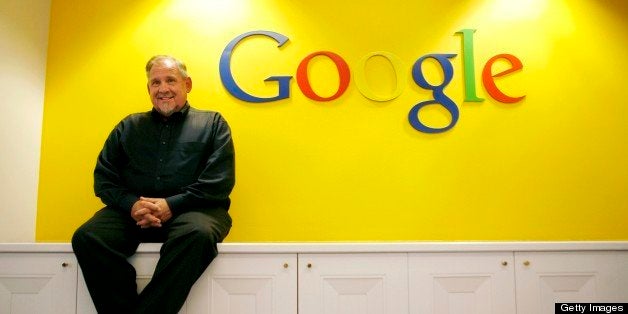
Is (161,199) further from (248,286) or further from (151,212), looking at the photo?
(248,286)

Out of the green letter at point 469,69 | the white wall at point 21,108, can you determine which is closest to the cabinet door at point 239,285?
the white wall at point 21,108

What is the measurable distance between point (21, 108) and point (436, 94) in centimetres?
244

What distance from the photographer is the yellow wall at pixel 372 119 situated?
126 inches

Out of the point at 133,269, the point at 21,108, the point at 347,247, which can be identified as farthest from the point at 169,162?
the point at 21,108

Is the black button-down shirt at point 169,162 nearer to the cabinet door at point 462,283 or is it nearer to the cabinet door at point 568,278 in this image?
the cabinet door at point 462,283

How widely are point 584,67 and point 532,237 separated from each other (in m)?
1.11

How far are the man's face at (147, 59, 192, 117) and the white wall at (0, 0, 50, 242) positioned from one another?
0.87 meters

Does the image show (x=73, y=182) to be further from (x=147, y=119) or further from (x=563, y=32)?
(x=563, y=32)

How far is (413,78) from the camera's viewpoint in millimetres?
3256

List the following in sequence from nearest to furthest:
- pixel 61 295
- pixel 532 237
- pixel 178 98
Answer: pixel 61 295 → pixel 178 98 → pixel 532 237

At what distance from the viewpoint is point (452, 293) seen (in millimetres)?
2383

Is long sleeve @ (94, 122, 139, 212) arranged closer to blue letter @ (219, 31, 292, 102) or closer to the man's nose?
the man's nose

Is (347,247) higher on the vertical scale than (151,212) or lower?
lower

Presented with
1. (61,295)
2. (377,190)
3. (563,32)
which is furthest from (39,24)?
(563,32)
